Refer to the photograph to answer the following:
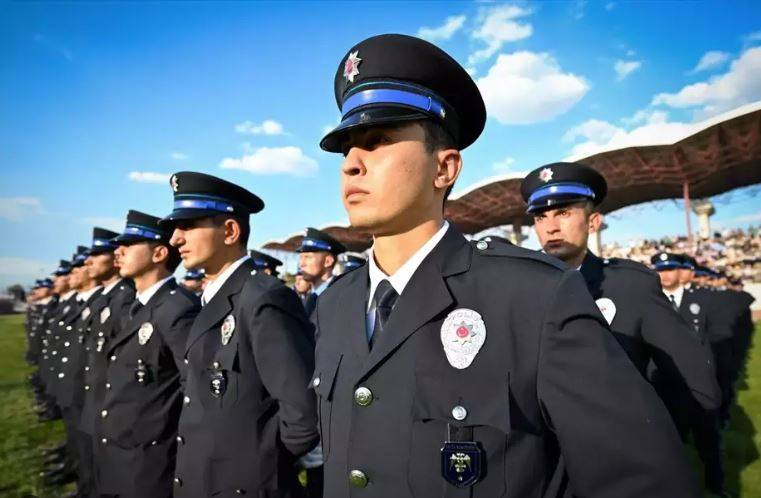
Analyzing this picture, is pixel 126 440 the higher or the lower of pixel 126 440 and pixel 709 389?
the lower

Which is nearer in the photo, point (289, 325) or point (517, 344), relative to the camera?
point (517, 344)

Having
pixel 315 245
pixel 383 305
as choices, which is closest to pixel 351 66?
pixel 383 305

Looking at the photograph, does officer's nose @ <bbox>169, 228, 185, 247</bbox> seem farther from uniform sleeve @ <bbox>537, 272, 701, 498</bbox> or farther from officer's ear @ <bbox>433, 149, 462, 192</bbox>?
uniform sleeve @ <bbox>537, 272, 701, 498</bbox>

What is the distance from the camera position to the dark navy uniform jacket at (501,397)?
1.17 meters

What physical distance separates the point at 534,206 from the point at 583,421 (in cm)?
239

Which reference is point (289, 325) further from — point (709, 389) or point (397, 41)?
point (709, 389)

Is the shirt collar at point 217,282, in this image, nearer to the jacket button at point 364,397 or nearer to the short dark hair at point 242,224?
the short dark hair at point 242,224

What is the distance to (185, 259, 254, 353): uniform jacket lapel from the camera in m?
2.94

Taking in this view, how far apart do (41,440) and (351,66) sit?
8.77 metres

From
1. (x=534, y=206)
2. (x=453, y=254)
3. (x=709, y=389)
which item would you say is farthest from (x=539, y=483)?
(x=534, y=206)

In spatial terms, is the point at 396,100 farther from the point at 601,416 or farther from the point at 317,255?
the point at 317,255

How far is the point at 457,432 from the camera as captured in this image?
133 centimetres

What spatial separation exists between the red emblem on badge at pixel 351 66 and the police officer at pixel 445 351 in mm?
10

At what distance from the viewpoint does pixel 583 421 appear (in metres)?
1.19
